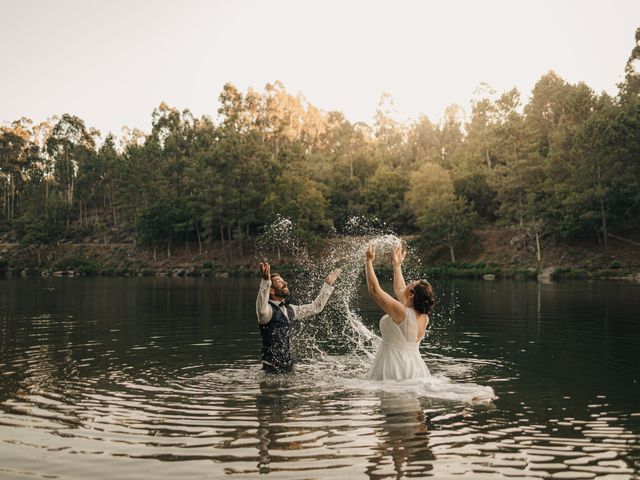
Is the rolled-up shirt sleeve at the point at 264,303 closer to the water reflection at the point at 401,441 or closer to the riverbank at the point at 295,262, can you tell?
the water reflection at the point at 401,441

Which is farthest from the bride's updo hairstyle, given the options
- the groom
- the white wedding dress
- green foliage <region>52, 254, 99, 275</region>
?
green foliage <region>52, 254, 99, 275</region>

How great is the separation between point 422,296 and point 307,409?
2735 mm

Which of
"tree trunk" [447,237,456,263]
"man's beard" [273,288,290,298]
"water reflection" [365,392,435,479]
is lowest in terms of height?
"water reflection" [365,392,435,479]

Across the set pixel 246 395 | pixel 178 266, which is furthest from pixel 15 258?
pixel 246 395

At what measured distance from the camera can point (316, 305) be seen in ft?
44.0

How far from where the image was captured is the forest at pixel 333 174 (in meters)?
65.2

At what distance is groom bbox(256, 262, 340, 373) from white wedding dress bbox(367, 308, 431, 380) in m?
1.62

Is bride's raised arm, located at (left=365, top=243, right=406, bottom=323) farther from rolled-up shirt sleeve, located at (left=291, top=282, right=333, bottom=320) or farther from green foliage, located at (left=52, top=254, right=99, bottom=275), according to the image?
green foliage, located at (left=52, top=254, right=99, bottom=275)

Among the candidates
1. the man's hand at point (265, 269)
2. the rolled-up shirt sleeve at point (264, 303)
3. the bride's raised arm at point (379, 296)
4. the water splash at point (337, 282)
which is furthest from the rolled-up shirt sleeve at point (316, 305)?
the bride's raised arm at point (379, 296)

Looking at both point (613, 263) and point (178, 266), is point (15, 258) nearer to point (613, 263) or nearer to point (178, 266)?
point (178, 266)

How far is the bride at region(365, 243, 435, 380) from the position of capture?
1127 centimetres

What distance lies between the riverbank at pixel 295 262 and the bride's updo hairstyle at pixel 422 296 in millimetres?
47776

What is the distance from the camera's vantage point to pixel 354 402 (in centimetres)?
1145

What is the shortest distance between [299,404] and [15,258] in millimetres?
101814
